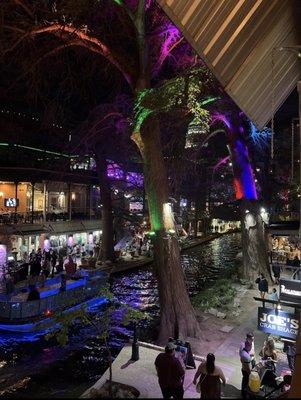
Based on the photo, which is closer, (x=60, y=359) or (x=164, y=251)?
(x=164, y=251)

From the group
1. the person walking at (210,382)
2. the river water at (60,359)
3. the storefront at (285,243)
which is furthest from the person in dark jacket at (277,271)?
the person walking at (210,382)

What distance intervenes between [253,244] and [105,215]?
45.9 ft

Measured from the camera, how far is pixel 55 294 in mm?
18859

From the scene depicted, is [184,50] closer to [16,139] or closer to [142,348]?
[142,348]

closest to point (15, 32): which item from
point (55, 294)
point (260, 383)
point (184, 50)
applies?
point (184, 50)

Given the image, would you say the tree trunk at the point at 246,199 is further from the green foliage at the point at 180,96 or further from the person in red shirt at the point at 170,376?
the person in red shirt at the point at 170,376

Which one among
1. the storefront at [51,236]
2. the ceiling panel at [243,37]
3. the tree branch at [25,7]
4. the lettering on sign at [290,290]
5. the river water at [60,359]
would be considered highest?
the tree branch at [25,7]

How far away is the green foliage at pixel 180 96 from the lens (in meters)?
12.6

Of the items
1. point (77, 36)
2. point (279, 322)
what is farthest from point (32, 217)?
point (279, 322)

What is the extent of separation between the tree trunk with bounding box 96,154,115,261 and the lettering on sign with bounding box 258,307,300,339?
22.4 m

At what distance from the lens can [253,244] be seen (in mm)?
24469

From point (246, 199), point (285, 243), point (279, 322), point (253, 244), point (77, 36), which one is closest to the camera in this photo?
point (279, 322)

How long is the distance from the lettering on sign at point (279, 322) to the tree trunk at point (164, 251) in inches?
165

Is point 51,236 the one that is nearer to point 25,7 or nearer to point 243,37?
point 25,7
